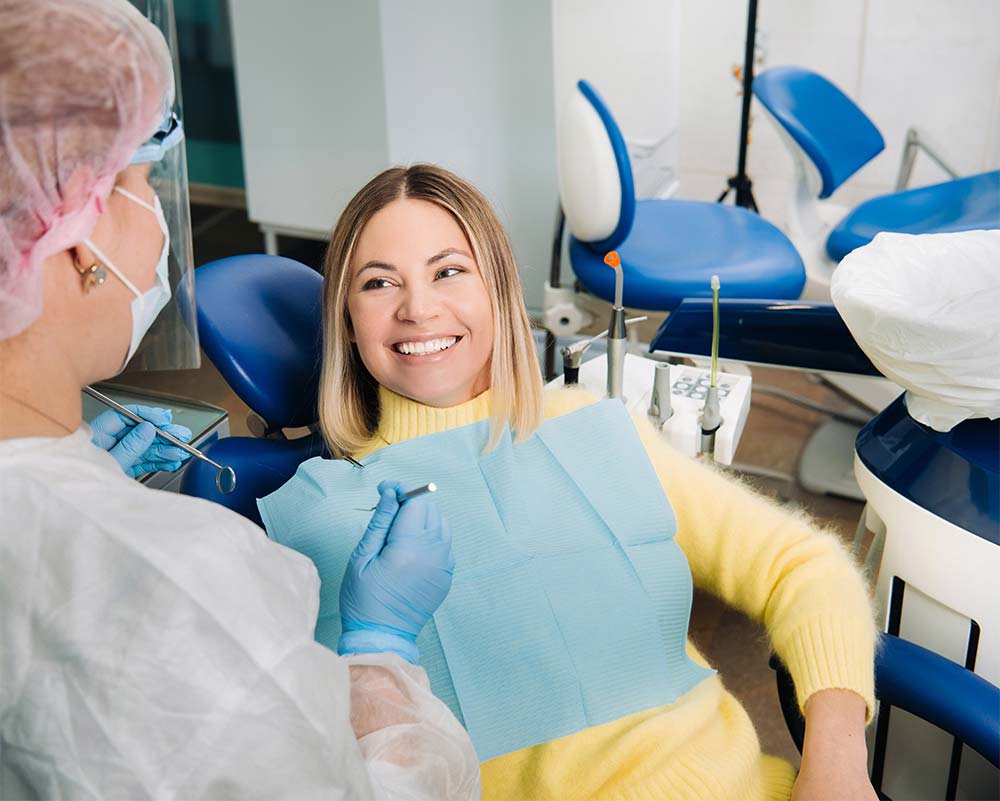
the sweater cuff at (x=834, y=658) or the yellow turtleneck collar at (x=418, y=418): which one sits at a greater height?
the yellow turtleneck collar at (x=418, y=418)

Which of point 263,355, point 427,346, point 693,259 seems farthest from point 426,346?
point 693,259

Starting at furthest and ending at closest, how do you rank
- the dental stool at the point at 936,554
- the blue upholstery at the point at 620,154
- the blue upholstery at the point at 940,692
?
the blue upholstery at the point at 620,154 < the dental stool at the point at 936,554 < the blue upholstery at the point at 940,692

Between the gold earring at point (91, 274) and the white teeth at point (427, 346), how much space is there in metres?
0.53

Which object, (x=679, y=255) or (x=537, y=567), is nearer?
(x=537, y=567)

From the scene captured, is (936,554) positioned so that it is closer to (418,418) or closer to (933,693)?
(933,693)

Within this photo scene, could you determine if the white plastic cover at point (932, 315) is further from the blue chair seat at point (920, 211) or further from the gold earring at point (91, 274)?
the blue chair seat at point (920, 211)

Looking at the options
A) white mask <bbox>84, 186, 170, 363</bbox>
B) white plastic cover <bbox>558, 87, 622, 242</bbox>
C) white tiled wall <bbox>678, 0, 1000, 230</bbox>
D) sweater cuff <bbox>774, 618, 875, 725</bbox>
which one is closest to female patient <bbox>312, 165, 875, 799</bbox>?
sweater cuff <bbox>774, 618, 875, 725</bbox>

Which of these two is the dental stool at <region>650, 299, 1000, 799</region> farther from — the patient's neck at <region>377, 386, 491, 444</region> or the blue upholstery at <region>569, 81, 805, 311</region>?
the blue upholstery at <region>569, 81, 805, 311</region>

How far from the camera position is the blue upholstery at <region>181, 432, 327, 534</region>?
1417 millimetres

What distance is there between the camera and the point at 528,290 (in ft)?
10.7

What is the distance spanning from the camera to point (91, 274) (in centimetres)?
77

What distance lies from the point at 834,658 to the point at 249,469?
805 mm

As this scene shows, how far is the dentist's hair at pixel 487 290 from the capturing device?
1.30 metres

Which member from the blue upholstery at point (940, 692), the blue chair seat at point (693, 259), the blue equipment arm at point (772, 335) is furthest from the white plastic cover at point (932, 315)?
the blue chair seat at point (693, 259)
